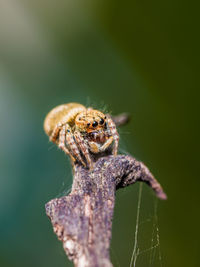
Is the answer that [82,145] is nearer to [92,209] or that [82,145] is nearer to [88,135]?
[88,135]

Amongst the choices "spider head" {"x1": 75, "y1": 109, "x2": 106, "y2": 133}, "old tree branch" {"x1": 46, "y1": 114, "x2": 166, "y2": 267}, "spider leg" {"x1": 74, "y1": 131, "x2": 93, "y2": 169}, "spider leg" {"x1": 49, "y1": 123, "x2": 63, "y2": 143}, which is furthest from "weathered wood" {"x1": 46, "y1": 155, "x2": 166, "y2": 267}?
"spider leg" {"x1": 49, "y1": 123, "x2": 63, "y2": 143}

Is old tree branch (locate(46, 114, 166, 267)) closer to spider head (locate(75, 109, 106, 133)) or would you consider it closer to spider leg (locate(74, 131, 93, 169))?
spider leg (locate(74, 131, 93, 169))

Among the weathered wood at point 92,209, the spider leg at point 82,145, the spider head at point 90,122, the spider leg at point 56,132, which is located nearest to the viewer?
the weathered wood at point 92,209

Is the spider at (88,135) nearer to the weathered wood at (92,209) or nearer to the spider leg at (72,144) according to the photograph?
the spider leg at (72,144)

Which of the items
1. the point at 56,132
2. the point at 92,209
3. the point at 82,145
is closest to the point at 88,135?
the point at 82,145

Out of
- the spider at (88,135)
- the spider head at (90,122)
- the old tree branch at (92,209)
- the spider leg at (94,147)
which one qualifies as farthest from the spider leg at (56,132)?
the old tree branch at (92,209)
